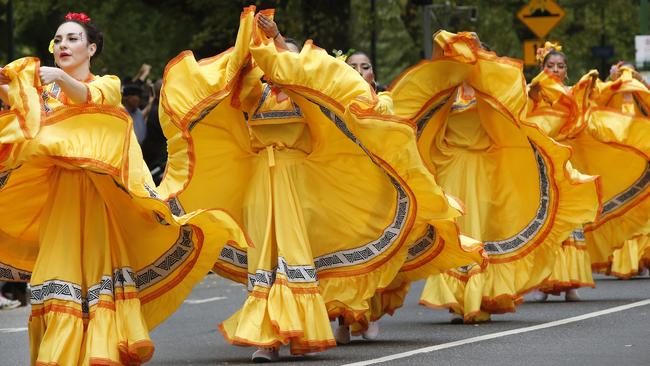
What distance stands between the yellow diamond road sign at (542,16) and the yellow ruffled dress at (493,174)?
12300mm

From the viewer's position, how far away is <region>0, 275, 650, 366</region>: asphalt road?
10508mm

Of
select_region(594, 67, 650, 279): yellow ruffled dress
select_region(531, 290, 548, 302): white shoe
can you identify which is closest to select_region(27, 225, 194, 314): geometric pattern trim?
select_region(531, 290, 548, 302): white shoe

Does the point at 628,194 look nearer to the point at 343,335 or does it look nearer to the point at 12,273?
the point at 343,335

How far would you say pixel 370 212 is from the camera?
11469mm

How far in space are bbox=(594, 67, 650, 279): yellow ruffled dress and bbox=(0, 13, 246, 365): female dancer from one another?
20.9 feet

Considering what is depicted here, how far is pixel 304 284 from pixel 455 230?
1.10m

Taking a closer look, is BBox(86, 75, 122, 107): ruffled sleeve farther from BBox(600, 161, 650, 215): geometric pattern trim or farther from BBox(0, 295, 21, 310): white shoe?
BBox(600, 161, 650, 215): geometric pattern trim

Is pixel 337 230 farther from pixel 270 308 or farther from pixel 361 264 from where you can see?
pixel 270 308

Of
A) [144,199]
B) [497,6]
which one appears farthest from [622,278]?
[497,6]

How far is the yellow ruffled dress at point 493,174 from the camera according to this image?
1263cm

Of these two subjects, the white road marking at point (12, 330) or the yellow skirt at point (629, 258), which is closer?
the white road marking at point (12, 330)

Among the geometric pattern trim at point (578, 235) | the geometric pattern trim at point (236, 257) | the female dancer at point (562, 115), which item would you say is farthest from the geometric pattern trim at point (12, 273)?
the geometric pattern trim at point (578, 235)

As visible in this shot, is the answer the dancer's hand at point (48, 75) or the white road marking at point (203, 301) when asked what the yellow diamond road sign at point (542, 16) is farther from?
the dancer's hand at point (48, 75)

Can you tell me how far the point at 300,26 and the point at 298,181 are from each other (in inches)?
468
